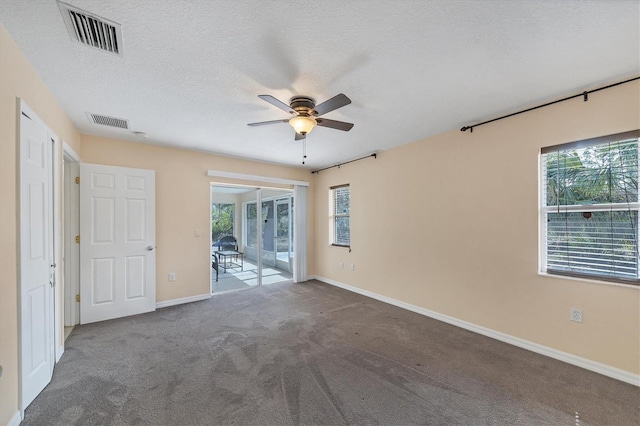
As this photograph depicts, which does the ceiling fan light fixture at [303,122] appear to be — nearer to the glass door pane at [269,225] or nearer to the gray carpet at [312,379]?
the gray carpet at [312,379]

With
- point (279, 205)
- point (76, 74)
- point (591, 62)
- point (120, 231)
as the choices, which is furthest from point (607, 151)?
point (120, 231)

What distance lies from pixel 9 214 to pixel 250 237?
5.15m

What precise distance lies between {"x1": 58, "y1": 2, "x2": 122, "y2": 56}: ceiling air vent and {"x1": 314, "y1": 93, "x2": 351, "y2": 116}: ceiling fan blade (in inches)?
56.2

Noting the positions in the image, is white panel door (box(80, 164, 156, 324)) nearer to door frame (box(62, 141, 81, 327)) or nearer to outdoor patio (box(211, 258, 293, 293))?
door frame (box(62, 141, 81, 327))

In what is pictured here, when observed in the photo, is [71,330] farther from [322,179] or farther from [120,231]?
[322,179]

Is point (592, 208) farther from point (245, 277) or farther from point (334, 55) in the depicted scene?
point (245, 277)

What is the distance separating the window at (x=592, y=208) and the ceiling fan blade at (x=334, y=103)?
2259mm

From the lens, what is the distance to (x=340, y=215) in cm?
544

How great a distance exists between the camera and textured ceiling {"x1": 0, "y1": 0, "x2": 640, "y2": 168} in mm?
1521

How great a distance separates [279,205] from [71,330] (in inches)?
158

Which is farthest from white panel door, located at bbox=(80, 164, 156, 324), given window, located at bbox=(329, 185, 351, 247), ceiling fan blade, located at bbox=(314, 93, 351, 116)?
window, located at bbox=(329, 185, 351, 247)

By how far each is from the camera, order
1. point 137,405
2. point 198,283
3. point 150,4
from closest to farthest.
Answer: point 150,4
point 137,405
point 198,283

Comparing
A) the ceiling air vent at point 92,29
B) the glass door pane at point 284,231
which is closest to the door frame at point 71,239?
Answer: the ceiling air vent at point 92,29

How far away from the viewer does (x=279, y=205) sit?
6.19m
